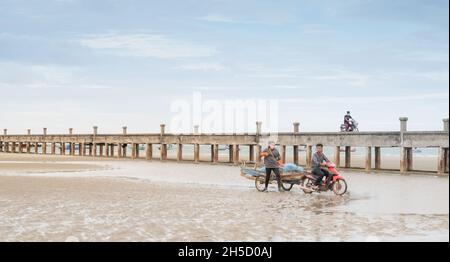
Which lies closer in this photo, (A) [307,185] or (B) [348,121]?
(A) [307,185]

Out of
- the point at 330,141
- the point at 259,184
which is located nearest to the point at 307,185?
the point at 259,184

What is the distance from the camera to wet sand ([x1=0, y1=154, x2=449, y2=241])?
1059cm

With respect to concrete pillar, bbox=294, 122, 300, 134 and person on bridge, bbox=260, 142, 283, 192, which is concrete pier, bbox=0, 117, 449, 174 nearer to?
concrete pillar, bbox=294, 122, 300, 134

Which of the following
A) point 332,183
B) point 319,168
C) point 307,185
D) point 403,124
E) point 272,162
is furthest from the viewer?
point 403,124

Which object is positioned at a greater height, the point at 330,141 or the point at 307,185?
the point at 330,141

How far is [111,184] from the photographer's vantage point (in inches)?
878

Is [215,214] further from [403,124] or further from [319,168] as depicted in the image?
[403,124]

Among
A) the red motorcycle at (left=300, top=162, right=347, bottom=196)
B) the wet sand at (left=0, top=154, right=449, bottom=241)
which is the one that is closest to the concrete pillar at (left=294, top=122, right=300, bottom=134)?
the wet sand at (left=0, top=154, right=449, bottom=241)

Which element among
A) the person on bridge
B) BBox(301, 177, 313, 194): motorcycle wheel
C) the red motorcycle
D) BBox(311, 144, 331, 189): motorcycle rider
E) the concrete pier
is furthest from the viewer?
the concrete pier

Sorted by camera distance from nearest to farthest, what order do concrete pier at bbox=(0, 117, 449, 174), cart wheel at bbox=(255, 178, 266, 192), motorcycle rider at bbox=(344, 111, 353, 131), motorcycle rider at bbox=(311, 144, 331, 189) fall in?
motorcycle rider at bbox=(311, 144, 331, 189)
cart wheel at bbox=(255, 178, 266, 192)
concrete pier at bbox=(0, 117, 449, 174)
motorcycle rider at bbox=(344, 111, 353, 131)

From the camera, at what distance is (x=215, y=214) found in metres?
13.5

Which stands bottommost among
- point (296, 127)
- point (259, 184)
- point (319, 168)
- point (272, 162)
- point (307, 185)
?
point (259, 184)

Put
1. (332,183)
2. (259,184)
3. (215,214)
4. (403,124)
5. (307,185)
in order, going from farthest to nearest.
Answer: (403,124), (259,184), (307,185), (332,183), (215,214)
